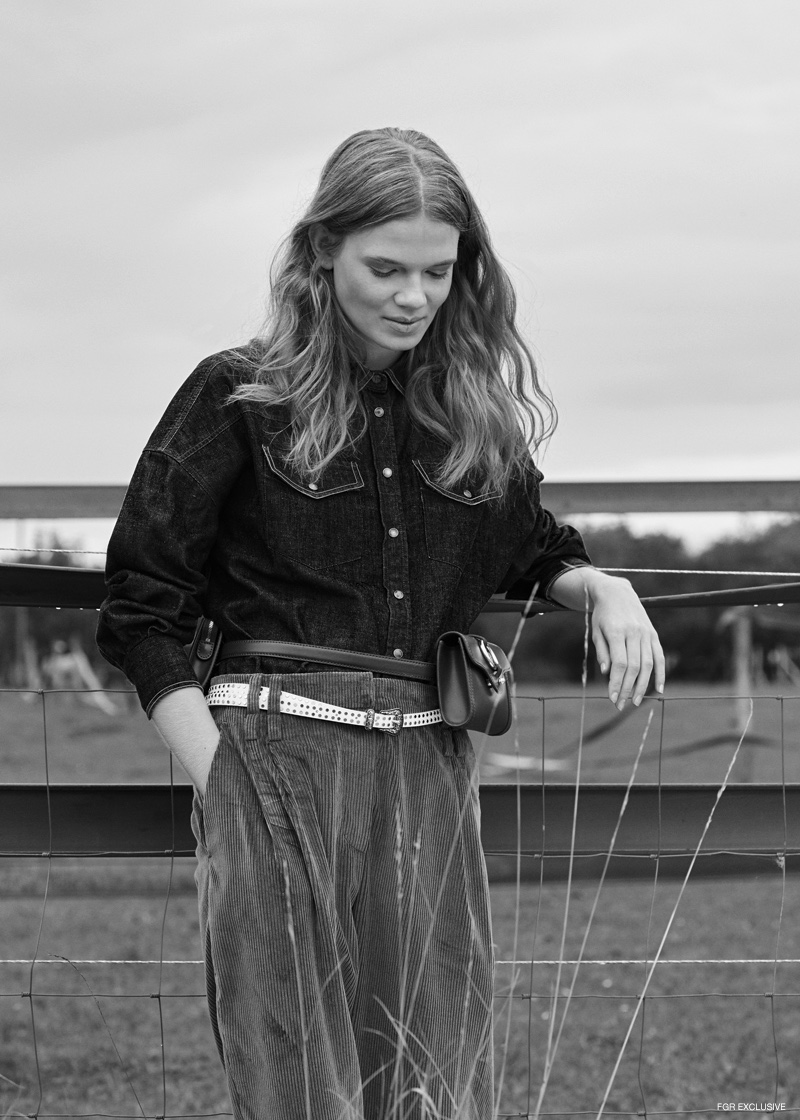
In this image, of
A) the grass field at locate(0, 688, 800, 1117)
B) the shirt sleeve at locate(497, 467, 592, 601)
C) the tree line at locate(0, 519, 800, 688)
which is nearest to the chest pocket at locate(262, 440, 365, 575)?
the shirt sleeve at locate(497, 467, 592, 601)

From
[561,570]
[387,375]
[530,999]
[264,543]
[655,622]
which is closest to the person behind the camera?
[264,543]

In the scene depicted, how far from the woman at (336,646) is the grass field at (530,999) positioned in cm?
17

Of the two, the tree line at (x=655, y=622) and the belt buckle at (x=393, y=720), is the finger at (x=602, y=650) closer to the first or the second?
the belt buckle at (x=393, y=720)

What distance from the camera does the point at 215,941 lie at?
1.79m

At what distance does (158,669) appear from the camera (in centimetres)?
183

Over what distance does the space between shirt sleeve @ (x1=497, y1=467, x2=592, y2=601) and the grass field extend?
1.71 ft

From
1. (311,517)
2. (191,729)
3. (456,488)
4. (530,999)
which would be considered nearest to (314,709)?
(191,729)

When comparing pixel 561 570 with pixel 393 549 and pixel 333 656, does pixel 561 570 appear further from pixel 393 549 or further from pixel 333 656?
pixel 333 656

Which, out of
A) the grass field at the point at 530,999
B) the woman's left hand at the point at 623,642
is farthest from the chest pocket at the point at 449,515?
the grass field at the point at 530,999

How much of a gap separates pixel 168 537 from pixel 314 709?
1.00 feet

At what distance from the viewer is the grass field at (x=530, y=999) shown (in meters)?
3.34

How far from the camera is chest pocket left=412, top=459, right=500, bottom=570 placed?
1.98 metres

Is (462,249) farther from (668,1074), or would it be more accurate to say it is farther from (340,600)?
(668,1074)

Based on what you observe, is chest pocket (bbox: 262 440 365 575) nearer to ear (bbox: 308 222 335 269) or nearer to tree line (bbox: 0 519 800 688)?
ear (bbox: 308 222 335 269)
